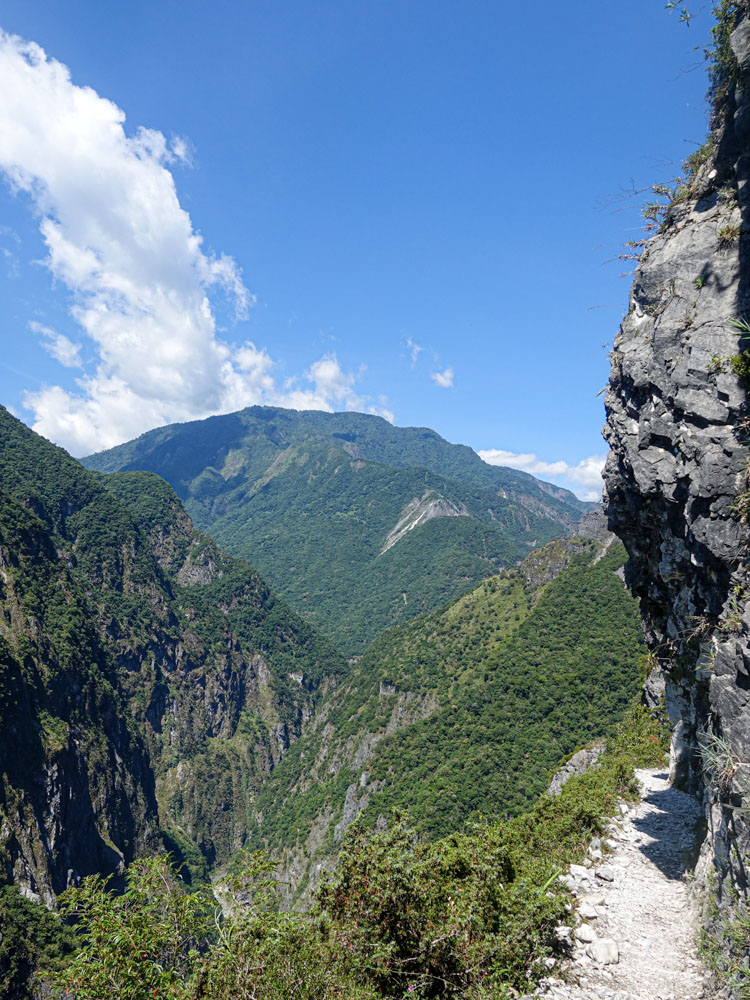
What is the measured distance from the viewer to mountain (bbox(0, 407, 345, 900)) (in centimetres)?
6166

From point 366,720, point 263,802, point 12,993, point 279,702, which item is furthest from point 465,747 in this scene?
point 279,702

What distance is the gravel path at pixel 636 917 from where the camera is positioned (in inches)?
346

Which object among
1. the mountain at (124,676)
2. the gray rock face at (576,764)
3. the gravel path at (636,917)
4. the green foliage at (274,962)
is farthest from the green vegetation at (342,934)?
the mountain at (124,676)

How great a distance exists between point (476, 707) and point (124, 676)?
88082 millimetres

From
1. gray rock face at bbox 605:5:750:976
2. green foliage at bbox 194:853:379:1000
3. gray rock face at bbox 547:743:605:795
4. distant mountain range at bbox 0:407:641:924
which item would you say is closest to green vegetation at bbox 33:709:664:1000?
green foliage at bbox 194:853:379:1000

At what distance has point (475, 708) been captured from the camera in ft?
231

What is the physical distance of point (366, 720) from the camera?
332 feet

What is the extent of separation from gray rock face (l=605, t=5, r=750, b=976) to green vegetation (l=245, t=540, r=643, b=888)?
27.4 meters

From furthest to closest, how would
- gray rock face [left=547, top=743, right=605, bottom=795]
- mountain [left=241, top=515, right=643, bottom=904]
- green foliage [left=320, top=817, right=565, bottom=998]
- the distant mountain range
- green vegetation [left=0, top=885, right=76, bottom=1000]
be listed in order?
the distant mountain range, mountain [left=241, top=515, right=643, bottom=904], green vegetation [left=0, top=885, right=76, bottom=1000], gray rock face [left=547, top=743, right=605, bottom=795], green foliage [left=320, top=817, right=565, bottom=998]

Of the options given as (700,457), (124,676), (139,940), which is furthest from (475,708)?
(124,676)

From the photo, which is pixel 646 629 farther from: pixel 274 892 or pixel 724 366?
pixel 274 892

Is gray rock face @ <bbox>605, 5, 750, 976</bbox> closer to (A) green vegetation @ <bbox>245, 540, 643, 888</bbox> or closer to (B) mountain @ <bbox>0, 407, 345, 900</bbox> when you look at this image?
(A) green vegetation @ <bbox>245, 540, 643, 888</bbox>

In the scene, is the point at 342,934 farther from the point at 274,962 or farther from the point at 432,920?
the point at 432,920

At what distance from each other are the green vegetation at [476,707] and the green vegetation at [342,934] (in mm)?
25703
